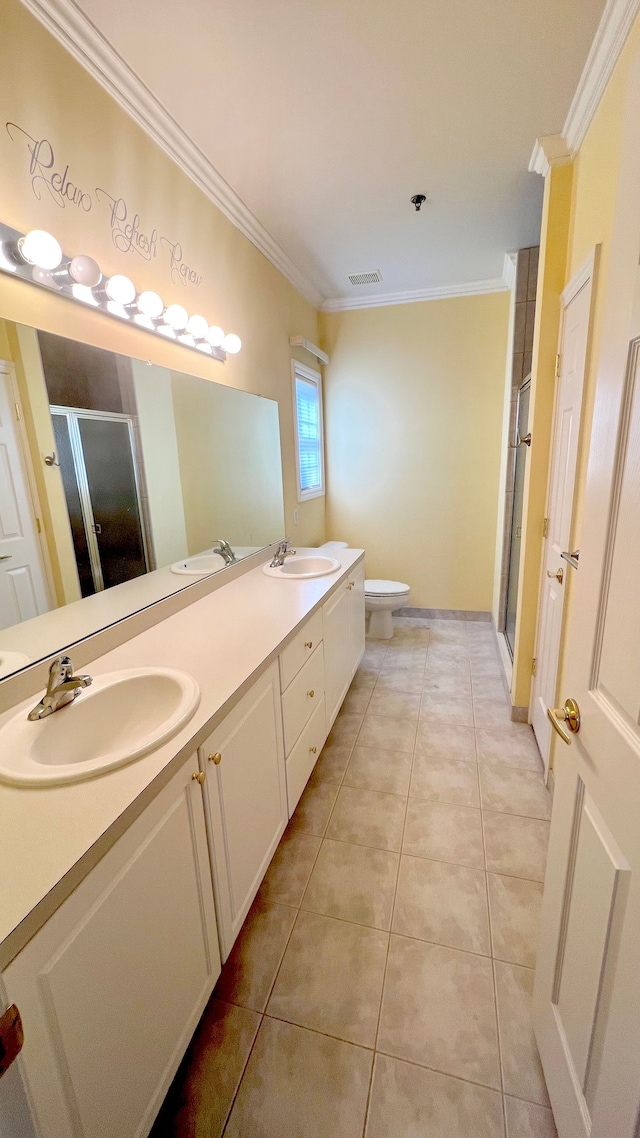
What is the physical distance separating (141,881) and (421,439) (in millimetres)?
3337

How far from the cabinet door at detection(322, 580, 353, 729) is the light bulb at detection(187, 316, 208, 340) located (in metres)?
1.24

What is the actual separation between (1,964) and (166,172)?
2.22 metres

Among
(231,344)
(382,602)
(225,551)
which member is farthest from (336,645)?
(231,344)

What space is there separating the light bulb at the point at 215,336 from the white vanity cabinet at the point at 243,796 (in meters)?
1.43

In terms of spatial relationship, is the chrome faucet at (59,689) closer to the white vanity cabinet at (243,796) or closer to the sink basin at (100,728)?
the sink basin at (100,728)

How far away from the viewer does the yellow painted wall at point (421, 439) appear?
10.9 ft

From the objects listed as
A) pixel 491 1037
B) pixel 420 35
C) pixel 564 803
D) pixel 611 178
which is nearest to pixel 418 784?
pixel 491 1037

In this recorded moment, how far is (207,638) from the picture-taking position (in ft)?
4.85

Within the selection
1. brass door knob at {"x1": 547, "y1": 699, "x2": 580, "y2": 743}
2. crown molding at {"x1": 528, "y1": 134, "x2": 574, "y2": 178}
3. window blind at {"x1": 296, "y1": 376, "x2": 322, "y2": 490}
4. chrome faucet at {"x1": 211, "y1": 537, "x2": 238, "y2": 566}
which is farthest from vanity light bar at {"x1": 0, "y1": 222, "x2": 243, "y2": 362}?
brass door knob at {"x1": 547, "y1": 699, "x2": 580, "y2": 743}

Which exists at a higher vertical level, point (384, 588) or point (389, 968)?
point (384, 588)

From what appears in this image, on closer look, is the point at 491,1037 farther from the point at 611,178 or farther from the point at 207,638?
the point at 611,178

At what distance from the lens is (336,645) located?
2203 millimetres

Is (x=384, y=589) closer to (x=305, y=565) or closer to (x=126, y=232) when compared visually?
(x=305, y=565)

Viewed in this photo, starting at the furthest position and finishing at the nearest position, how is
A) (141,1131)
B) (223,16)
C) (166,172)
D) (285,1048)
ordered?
(166,172) → (223,16) → (285,1048) → (141,1131)
